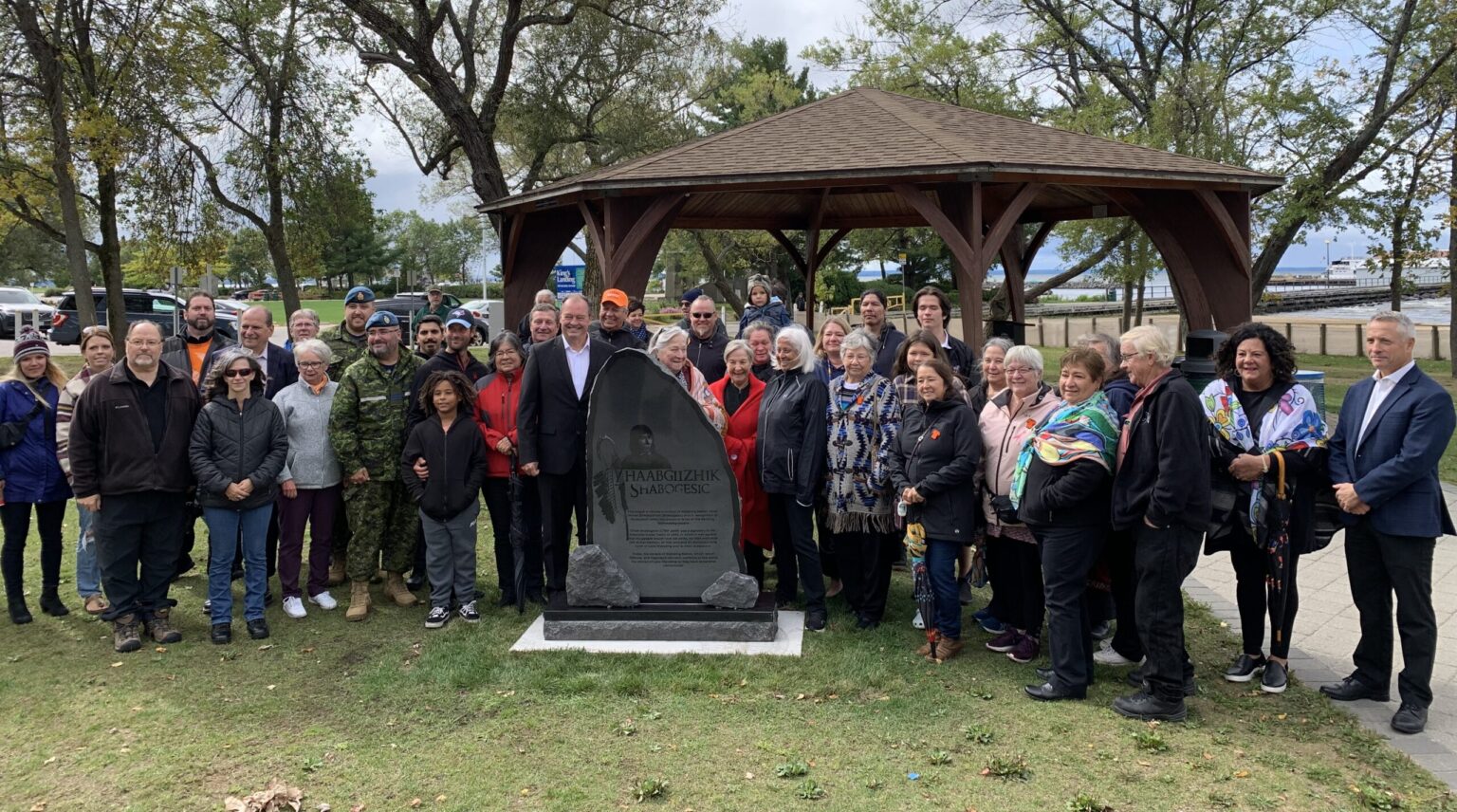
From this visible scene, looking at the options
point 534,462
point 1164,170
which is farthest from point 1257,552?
point 1164,170

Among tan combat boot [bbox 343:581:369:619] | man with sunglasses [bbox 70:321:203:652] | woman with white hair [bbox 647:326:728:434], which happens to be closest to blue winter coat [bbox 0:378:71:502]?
man with sunglasses [bbox 70:321:203:652]

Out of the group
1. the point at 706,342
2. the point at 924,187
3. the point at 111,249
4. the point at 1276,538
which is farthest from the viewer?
the point at 111,249

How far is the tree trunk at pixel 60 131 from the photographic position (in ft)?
44.2

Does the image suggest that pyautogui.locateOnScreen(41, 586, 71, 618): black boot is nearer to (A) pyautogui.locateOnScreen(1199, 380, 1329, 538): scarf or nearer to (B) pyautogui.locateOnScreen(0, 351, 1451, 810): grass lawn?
(B) pyautogui.locateOnScreen(0, 351, 1451, 810): grass lawn

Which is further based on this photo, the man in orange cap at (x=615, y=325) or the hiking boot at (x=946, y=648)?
the man in orange cap at (x=615, y=325)

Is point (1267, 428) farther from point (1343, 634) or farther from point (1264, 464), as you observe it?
point (1343, 634)

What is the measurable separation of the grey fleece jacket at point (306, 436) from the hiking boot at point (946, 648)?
3776mm

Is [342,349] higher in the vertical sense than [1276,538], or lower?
higher

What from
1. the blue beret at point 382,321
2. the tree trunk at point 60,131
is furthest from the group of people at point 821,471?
the tree trunk at point 60,131

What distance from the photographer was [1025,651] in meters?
5.28

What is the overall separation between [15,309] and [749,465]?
3210 cm

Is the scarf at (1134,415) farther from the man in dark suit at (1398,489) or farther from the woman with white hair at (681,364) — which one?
the woman with white hair at (681,364)

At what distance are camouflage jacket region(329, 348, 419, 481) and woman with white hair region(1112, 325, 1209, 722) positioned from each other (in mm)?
4165

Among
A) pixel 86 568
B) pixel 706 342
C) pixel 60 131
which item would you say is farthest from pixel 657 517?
pixel 60 131
